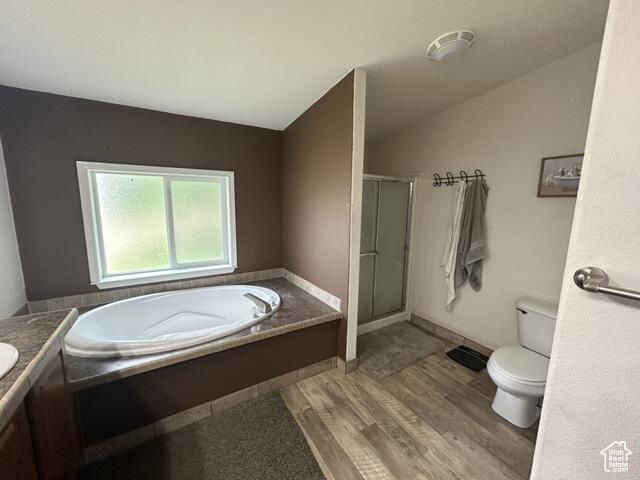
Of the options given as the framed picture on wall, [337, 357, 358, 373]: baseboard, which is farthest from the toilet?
[337, 357, 358, 373]: baseboard

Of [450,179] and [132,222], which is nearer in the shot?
[132,222]

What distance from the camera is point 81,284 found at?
6.79ft

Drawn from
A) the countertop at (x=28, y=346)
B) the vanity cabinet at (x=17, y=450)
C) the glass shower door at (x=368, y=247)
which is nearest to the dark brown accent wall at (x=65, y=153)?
the countertop at (x=28, y=346)

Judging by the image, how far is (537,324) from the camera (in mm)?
1727

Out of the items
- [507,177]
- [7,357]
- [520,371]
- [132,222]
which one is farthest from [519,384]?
[132,222]

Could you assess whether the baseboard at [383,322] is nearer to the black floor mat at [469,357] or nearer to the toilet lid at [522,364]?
the black floor mat at [469,357]

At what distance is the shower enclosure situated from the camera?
257cm

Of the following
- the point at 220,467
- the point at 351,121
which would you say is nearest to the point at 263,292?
the point at 220,467

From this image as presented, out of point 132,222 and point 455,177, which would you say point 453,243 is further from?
point 132,222

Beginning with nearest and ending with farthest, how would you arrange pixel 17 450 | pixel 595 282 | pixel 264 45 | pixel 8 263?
1. pixel 595 282
2. pixel 17 450
3. pixel 264 45
4. pixel 8 263

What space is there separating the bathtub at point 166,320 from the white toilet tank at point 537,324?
6.19 ft

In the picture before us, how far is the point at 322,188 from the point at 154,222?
1.65 meters

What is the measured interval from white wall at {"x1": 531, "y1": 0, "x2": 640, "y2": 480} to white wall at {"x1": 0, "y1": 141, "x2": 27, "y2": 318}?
115 inches

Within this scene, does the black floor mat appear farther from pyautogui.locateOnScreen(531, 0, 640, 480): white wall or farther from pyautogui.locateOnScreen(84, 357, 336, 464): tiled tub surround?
pyautogui.locateOnScreen(531, 0, 640, 480): white wall
